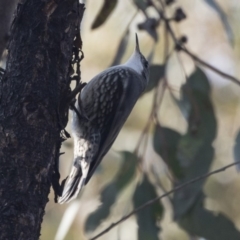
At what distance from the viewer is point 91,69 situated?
169 inches

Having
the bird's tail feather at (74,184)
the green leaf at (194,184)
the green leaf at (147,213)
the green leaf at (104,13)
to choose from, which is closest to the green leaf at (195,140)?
the green leaf at (194,184)

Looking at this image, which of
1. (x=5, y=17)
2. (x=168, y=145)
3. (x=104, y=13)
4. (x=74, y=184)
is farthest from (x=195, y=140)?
(x=5, y=17)

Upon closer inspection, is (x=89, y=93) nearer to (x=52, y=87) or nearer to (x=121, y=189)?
(x=121, y=189)

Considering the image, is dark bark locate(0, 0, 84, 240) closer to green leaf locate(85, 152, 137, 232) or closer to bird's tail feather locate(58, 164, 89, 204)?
bird's tail feather locate(58, 164, 89, 204)

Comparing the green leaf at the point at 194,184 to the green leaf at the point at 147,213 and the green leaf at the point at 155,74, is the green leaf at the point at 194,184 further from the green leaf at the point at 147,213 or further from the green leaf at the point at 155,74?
the green leaf at the point at 155,74

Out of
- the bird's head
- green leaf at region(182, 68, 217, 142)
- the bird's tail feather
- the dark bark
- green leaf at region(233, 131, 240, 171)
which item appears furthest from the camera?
the bird's head

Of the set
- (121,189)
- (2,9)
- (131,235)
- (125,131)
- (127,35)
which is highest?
(2,9)

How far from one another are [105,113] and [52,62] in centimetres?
111

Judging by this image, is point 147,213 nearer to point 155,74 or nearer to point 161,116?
point 155,74

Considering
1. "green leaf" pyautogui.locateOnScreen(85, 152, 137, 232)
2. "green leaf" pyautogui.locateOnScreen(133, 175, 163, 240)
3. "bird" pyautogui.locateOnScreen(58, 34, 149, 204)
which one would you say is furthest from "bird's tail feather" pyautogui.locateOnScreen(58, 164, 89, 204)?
"green leaf" pyautogui.locateOnScreen(133, 175, 163, 240)

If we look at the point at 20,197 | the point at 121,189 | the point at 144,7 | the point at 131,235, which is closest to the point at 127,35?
the point at 144,7

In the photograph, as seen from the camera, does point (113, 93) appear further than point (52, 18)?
Yes

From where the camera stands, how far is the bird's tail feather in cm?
264

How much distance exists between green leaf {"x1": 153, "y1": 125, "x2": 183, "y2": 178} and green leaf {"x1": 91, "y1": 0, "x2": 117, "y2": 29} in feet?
2.00
